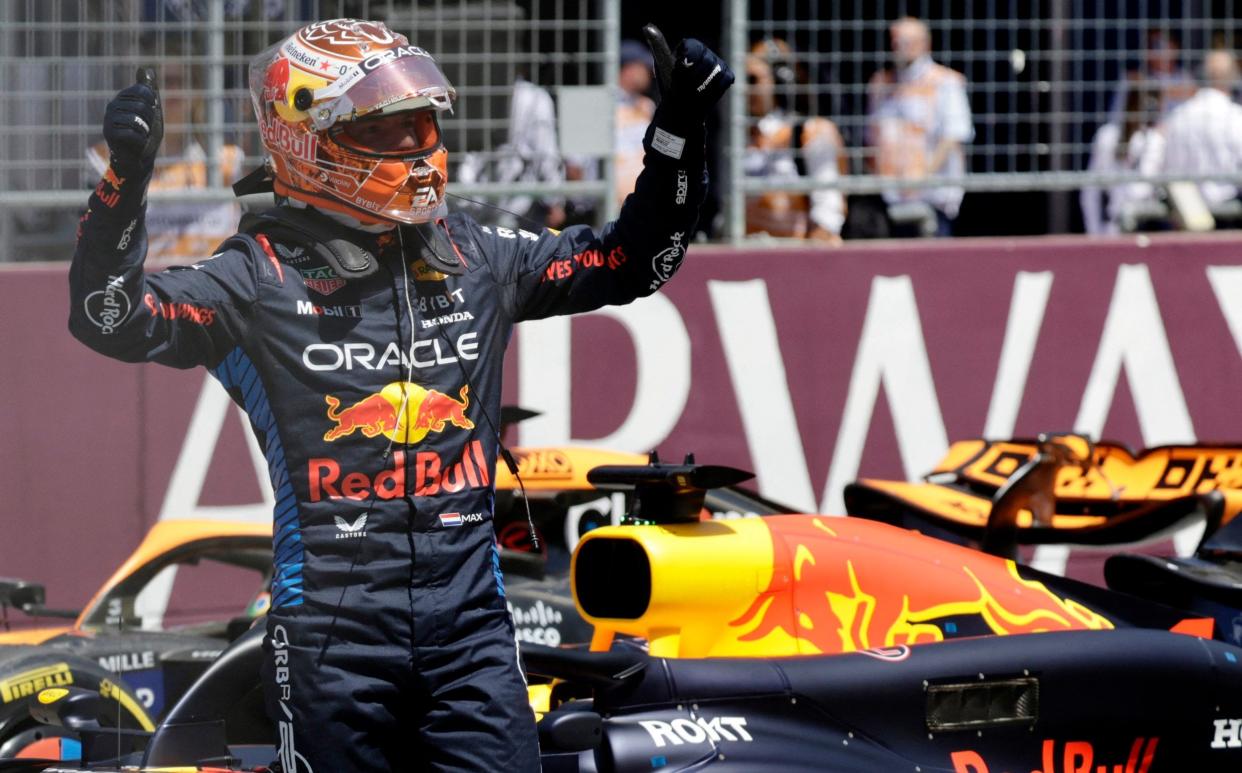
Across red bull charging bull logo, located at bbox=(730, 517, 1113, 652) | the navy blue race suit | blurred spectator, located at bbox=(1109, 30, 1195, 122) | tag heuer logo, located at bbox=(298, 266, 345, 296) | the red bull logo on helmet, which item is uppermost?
blurred spectator, located at bbox=(1109, 30, 1195, 122)

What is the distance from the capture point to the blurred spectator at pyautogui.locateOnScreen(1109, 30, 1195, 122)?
26.0 feet

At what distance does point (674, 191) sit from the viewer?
3240 millimetres

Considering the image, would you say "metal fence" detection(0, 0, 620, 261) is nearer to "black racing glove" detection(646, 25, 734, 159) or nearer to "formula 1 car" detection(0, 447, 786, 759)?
"formula 1 car" detection(0, 447, 786, 759)

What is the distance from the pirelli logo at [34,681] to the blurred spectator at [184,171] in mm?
2661

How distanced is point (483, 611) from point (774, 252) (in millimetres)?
4631

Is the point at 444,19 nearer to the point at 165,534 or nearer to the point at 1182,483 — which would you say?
the point at 165,534

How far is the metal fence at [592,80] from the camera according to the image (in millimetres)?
7184

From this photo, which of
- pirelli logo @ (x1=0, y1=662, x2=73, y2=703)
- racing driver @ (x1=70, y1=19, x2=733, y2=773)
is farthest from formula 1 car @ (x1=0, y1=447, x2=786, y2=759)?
racing driver @ (x1=70, y1=19, x2=733, y2=773)

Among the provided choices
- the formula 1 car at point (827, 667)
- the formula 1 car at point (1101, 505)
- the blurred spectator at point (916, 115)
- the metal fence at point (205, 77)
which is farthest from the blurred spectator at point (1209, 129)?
the formula 1 car at point (827, 667)

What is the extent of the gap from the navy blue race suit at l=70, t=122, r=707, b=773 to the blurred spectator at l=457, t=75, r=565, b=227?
4251 millimetres

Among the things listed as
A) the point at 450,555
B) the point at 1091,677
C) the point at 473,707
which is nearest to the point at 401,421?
the point at 450,555

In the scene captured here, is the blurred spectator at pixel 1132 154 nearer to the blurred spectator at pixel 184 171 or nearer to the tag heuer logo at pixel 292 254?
the blurred spectator at pixel 184 171

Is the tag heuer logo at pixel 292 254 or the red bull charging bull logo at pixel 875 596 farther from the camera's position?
the red bull charging bull logo at pixel 875 596

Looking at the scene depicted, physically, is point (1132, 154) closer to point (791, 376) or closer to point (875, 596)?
point (791, 376)
